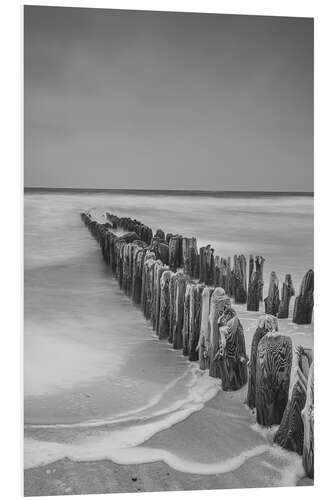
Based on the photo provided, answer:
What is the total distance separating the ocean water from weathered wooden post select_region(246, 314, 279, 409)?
113 millimetres

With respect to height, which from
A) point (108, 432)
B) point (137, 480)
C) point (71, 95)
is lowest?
point (137, 480)

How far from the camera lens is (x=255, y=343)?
123 inches

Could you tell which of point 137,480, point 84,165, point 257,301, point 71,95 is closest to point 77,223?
point 84,165

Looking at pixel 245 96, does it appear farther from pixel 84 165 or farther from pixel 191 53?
pixel 84 165

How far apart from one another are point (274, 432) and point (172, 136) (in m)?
1.47

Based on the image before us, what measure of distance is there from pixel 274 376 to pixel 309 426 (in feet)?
0.90

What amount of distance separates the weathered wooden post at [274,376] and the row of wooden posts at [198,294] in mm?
22

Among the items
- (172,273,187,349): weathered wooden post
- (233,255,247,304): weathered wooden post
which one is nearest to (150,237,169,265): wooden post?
(172,273,187,349): weathered wooden post

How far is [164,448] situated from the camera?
301 centimetres

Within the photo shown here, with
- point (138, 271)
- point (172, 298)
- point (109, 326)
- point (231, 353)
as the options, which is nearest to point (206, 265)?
point (172, 298)

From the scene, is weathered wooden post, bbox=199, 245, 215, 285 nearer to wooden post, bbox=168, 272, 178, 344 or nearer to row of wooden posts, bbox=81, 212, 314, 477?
row of wooden posts, bbox=81, 212, 314, 477

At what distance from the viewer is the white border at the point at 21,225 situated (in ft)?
9.78

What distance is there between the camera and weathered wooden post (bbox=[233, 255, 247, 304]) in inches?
129
